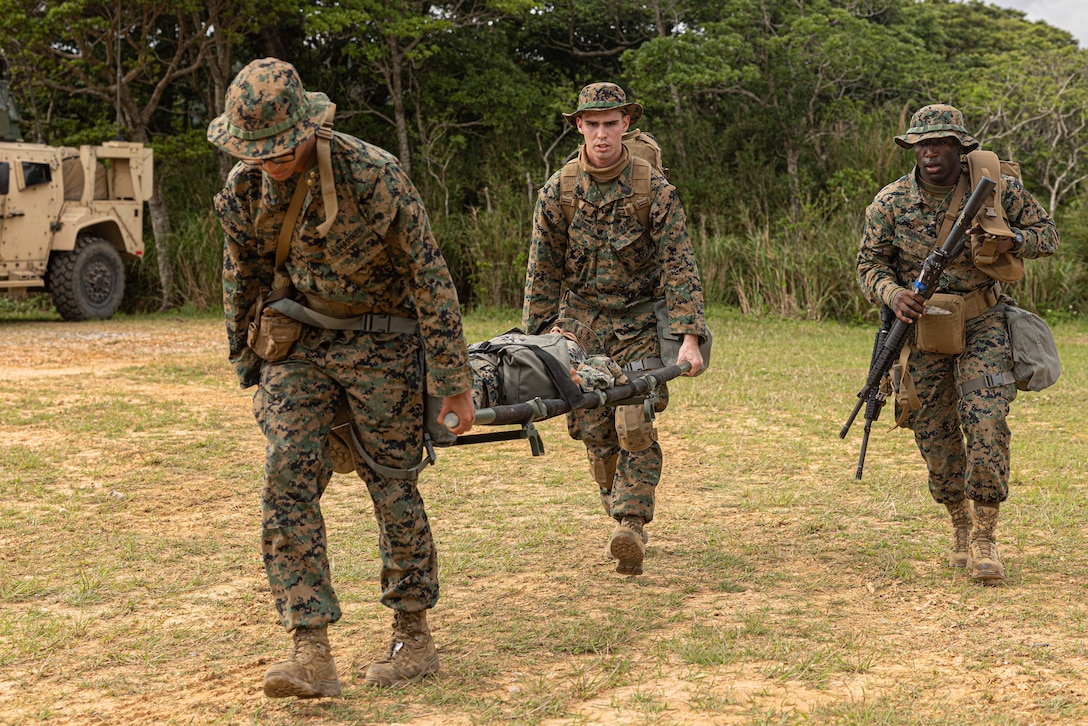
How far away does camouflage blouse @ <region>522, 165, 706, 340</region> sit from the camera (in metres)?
5.09

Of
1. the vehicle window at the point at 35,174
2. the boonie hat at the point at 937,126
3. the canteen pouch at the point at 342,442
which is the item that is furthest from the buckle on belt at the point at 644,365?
the vehicle window at the point at 35,174

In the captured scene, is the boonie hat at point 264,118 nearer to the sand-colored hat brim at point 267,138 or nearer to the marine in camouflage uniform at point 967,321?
the sand-colored hat brim at point 267,138

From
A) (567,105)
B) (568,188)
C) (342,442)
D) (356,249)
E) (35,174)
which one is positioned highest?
(567,105)

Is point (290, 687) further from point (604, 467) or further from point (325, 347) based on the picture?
point (604, 467)

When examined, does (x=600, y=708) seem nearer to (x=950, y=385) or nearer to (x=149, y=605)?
(x=149, y=605)

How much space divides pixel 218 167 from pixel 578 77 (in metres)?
6.76

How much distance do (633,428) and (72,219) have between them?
13197mm

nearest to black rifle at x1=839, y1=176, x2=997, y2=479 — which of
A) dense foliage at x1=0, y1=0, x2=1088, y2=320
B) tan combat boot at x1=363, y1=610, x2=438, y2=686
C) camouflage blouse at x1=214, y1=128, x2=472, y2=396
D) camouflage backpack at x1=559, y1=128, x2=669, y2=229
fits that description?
camouflage backpack at x1=559, y1=128, x2=669, y2=229

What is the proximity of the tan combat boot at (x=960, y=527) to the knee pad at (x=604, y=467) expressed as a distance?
1.54 m

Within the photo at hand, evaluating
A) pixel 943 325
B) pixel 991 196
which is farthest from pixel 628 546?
pixel 991 196

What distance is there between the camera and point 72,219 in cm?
1619

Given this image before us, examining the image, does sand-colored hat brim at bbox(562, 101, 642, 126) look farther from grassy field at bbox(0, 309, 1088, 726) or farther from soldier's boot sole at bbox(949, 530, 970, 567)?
soldier's boot sole at bbox(949, 530, 970, 567)

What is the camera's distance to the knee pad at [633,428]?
5.04 meters

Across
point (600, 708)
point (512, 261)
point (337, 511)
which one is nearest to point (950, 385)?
point (600, 708)
